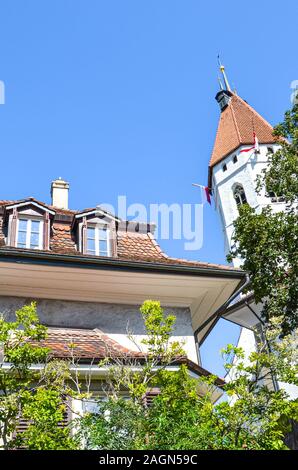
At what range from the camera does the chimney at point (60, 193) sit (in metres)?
17.3

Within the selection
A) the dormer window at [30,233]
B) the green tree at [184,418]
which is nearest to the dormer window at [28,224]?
the dormer window at [30,233]

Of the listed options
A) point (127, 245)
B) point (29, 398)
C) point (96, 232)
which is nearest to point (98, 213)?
point (96, 232)

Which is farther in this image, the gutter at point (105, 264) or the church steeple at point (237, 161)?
the church steeple at point (237, 161)

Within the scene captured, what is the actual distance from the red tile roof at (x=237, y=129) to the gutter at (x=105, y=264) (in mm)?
35094

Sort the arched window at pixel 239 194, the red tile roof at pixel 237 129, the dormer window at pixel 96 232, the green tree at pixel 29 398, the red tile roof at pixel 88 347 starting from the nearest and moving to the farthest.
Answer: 1. the green tree at pixel 29 398
2. the red tile roof at pixel 88 347
3. the dormer window at pixel 96 232
4. the arched window at pixel 239 194
5. the red tile roof at pixel 237 129

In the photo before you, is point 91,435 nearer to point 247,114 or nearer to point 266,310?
point 266,310

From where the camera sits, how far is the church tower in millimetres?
44094

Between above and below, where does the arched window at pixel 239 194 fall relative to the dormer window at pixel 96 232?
above

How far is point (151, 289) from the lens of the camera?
12898mm

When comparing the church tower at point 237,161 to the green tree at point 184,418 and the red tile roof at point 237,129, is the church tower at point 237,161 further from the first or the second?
the green tree at point 184,418

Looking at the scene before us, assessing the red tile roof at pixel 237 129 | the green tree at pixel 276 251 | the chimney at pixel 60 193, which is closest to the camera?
the green tree at pixel 276 251

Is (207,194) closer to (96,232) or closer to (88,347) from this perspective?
(96,232)

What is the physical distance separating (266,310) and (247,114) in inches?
1605
